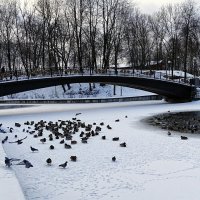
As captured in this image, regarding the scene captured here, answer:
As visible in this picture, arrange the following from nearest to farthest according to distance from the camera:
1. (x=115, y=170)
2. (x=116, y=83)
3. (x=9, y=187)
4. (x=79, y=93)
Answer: (x=9, y=187) < (x=115, y=170) < (x=116, y=83) < (x=79, y=93)

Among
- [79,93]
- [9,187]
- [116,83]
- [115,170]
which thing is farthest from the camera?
[79,93]

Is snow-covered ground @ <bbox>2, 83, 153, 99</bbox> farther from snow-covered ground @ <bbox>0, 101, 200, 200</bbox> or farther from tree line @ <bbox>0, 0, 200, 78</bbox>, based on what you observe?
snow-covered ground @ <bbox>0, 101, 200, 200</bbox>

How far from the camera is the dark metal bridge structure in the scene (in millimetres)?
33875

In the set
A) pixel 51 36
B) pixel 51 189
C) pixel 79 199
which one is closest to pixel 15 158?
pixel 51 189

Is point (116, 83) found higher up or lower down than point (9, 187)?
higher up

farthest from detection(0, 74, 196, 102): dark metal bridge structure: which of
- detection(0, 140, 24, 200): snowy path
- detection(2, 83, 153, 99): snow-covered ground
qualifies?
detection(0, 140, 24, 200): snowy path

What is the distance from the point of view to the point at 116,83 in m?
41.8

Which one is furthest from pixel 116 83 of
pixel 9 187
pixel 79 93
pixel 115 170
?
pixel 9 187

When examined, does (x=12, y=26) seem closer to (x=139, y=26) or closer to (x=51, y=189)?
(x=139, y=26)

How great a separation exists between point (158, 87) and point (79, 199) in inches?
1309

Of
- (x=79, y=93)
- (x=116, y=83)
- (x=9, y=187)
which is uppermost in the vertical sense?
(x=116, y=83)

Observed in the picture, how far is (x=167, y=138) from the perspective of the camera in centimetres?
1741

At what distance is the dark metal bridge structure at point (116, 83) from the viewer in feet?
111

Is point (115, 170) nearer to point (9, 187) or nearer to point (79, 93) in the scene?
point (9, 187)
